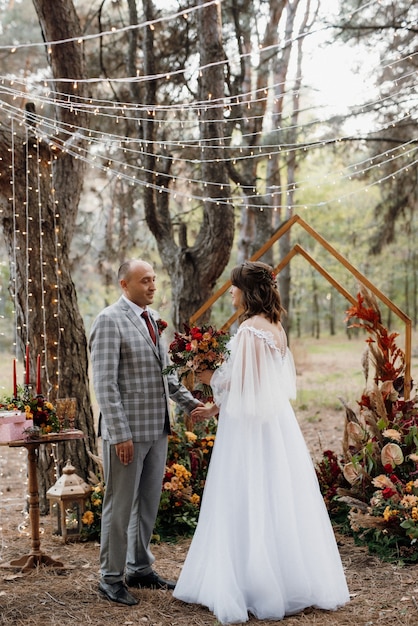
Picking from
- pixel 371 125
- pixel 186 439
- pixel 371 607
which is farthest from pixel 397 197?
pixel 371 607

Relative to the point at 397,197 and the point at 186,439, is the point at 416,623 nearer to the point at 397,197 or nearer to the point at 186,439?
the point at 186,439

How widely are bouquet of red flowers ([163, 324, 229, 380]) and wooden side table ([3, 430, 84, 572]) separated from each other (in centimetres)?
97

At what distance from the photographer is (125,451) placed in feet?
12.8

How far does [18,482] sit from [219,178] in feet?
12.9

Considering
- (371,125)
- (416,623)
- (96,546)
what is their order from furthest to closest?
(371,125)
(96,546)
(416,623)

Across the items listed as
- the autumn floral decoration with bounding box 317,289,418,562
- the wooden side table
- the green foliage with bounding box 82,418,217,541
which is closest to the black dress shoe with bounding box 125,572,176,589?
the wooden side table

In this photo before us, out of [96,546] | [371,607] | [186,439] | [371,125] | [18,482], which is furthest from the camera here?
[371,125]

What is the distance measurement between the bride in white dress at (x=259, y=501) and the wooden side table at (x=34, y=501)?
1.16 meters

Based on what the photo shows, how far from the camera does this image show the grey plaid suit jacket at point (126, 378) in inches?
154

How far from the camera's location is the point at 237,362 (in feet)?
12.6

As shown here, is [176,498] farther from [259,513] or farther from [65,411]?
[259,513]

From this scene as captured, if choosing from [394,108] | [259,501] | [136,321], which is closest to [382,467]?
[259,501]

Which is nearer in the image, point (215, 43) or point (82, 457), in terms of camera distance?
point (82, 457)

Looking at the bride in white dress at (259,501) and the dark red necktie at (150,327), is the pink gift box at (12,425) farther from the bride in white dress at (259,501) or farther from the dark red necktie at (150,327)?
the bride in white dress at (259,501)
